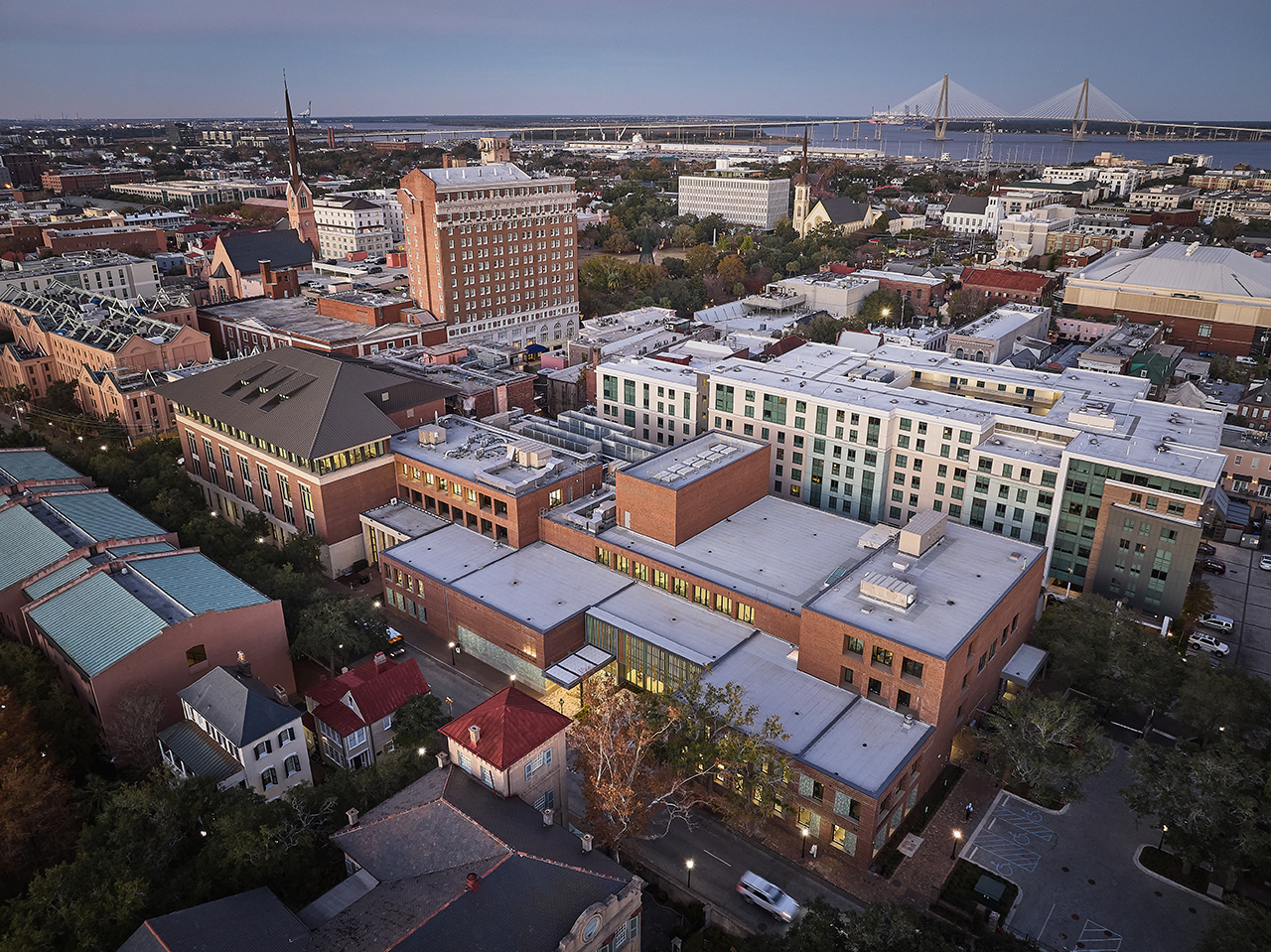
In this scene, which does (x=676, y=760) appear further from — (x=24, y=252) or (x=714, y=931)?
(x=24, y=252)

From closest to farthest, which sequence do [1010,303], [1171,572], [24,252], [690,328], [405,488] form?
[1171,572] < [405,488] < [690,328] < [1010,303] < [24,252]

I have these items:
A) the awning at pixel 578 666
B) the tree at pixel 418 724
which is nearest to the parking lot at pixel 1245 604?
the awning at pixel 578 666

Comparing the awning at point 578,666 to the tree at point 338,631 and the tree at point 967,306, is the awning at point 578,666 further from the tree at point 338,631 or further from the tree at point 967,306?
the tree at point 967,306

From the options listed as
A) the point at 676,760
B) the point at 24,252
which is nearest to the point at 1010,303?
the point at 676,760

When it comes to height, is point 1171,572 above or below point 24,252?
below

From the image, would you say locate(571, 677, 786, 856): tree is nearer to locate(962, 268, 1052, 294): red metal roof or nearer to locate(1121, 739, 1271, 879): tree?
locate(1121, 739, 1271, 879): tree

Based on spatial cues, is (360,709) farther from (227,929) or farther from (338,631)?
(227,929)

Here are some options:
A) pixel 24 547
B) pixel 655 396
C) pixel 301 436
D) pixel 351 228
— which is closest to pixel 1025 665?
pixel 655 396
